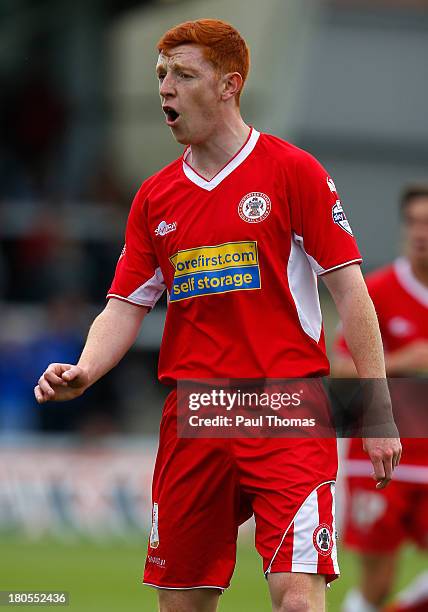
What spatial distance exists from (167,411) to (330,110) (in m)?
15.3

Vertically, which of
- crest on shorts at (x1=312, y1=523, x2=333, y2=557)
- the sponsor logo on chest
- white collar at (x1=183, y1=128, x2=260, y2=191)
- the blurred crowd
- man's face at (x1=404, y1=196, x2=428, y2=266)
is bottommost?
crest on shorts at (x1=312, y1=523, x2=333, y2=557)

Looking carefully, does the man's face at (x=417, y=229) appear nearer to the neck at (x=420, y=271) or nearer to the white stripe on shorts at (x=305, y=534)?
the neck at (x=420, y=271)

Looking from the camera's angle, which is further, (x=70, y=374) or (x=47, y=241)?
(x=47, y=241)

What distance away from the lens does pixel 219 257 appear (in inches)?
209

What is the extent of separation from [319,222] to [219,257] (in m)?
0.39

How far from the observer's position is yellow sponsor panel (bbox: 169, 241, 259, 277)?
5289mm

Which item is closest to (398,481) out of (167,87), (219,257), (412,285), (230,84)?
(412,285)

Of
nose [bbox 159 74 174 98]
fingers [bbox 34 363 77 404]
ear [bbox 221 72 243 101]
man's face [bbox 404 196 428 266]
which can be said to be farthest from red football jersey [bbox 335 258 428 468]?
fingers [bbox 34 363 77 404]

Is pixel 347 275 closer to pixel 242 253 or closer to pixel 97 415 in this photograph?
pixel 242 253

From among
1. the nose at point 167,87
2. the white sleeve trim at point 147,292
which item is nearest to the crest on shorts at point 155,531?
the white sleeve trim at point 147,292

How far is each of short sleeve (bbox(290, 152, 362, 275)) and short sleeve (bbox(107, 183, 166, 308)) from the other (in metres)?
0.63

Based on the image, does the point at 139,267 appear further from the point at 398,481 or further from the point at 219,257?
the point at 398,481

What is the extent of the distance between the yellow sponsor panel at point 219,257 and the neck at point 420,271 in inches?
122

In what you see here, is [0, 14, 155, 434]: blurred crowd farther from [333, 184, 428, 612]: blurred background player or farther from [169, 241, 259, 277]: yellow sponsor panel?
[169, 241, 259, 277]: yellow sponsor panel
